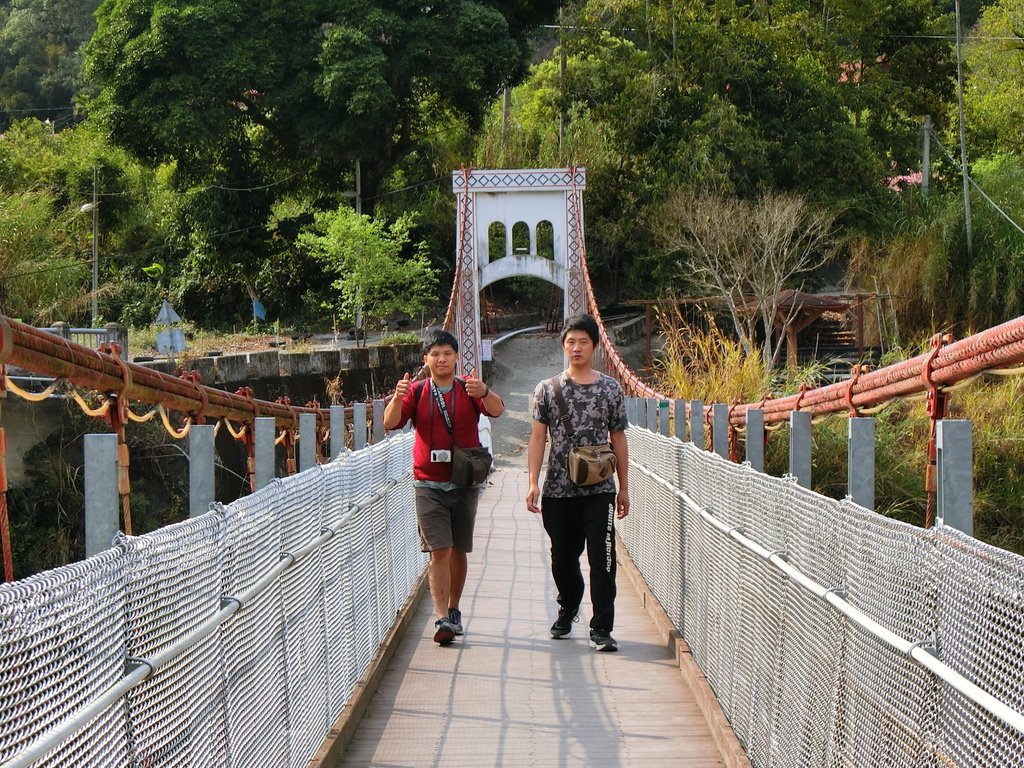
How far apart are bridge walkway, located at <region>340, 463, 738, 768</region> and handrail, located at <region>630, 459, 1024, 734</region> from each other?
2.49 feet

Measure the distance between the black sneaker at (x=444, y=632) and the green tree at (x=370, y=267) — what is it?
21430 millimetres

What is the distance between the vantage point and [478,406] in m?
5.68

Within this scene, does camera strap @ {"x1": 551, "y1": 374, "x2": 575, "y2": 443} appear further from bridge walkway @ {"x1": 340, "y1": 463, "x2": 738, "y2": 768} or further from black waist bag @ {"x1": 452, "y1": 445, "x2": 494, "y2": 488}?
bridge walkway @ {"x1": 340, "y1": 463, "x2": 738, "y2": 768}

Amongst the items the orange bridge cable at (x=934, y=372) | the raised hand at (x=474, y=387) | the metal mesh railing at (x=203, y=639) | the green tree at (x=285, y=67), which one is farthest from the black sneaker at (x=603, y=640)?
the green tree at (x=285, y=67)

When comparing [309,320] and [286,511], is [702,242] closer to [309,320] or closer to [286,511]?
[309,320]

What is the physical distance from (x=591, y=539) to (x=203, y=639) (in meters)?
2.98

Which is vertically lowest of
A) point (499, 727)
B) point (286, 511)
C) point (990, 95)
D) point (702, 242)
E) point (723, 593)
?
point (499, 727)

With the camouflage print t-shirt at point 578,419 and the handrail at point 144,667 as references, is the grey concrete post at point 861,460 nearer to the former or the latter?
the camouflage print t-shirt at point 578,419

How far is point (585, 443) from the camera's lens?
5.48 m

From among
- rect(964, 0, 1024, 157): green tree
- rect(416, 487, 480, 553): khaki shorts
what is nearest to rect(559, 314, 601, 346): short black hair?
rect(416, 487, 480, 553): khaki shorts

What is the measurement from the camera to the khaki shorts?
565 cm

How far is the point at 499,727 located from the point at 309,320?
88.6 feet

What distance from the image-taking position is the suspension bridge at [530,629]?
2.07 m

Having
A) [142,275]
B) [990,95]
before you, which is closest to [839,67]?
[990,95]
